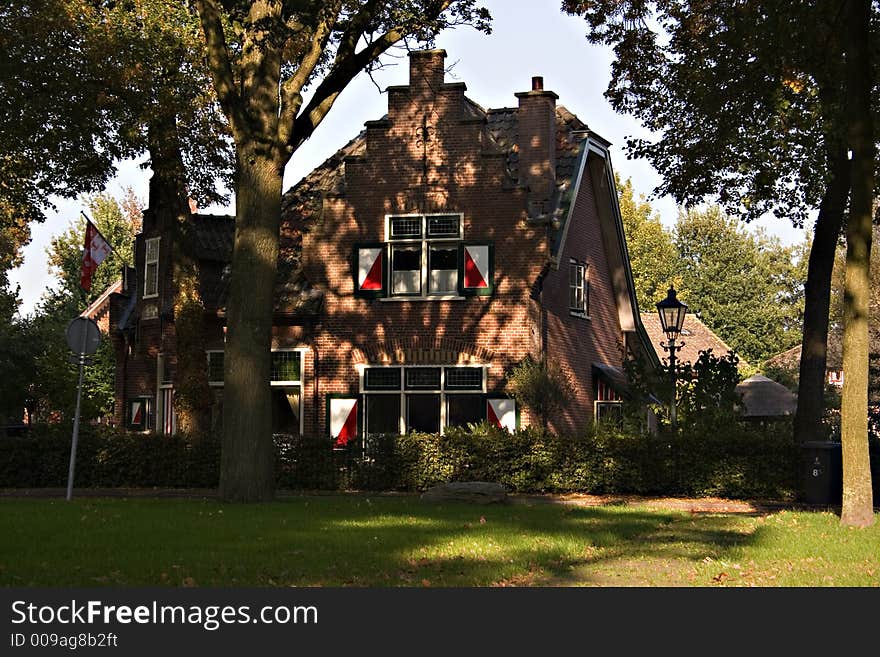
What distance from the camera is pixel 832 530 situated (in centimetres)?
1545

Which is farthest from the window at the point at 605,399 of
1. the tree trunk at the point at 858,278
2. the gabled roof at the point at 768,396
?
the tree trunk at the point at 858,278

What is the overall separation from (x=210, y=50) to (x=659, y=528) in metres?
10.8

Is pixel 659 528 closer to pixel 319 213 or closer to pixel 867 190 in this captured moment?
pixel 867 190

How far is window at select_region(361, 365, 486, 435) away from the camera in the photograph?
94.0ft

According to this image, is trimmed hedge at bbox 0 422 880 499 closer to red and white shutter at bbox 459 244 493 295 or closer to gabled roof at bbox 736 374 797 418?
red and white shutter at bbox 459 244 493 295

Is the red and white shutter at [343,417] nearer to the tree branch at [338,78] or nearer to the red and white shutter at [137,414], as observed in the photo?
the red and white shutter at [137,414]

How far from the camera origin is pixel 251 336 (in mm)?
19703

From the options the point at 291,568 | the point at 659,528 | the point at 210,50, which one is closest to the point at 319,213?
the point at 210,50

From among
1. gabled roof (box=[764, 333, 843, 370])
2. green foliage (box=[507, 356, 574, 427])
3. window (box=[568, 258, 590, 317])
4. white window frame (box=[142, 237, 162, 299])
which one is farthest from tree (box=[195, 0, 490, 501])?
gabled roof (box=[764, 333, 843, 370])

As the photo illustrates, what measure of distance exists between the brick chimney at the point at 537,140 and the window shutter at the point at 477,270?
2.44 metres

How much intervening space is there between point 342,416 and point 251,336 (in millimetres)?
9849

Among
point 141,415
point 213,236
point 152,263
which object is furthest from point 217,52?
point 141,415

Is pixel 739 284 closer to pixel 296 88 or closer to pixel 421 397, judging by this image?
pixel 421 397

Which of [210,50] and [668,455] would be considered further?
[668,455]
